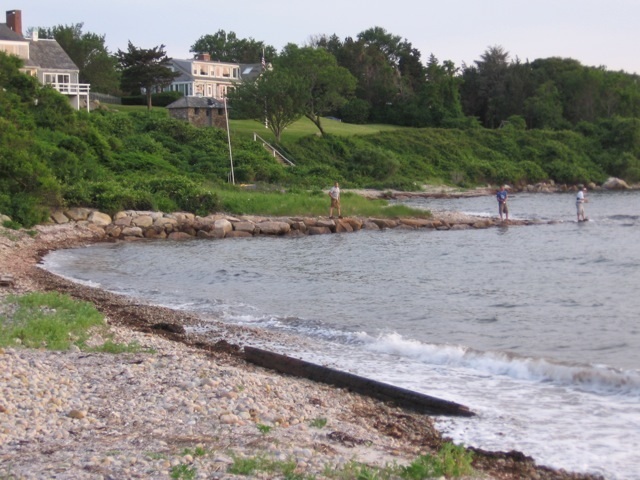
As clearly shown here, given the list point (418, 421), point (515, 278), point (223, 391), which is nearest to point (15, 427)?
point (223, 391)

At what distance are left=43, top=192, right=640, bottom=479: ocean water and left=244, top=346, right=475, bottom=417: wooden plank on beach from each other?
1.07 ft

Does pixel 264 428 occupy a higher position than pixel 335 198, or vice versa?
pixel 335 198

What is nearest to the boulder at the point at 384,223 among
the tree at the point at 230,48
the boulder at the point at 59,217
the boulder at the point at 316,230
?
the boulder at the point at 316,230

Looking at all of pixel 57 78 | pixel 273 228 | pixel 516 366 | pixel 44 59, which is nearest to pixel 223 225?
pixel 273 228

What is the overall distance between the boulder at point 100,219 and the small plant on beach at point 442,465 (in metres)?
28.9

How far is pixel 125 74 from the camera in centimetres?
8538

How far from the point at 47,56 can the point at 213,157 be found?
2402 centimetres

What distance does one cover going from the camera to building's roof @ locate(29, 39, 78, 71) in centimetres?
7206

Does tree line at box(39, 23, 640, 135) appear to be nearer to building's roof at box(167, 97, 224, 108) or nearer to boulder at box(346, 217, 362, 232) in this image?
building's roof at box(167, 97, 224, 108)

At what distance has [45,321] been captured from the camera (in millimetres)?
13539

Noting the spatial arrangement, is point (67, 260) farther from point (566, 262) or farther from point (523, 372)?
point (523, 372)

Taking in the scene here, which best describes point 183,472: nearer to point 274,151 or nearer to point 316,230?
point 316,230

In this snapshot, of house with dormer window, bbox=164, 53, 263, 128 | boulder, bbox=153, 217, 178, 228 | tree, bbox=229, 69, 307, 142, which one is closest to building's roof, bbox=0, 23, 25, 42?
tree, bbox=229, 69, 307, 142

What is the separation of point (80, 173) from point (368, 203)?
48.7ft
